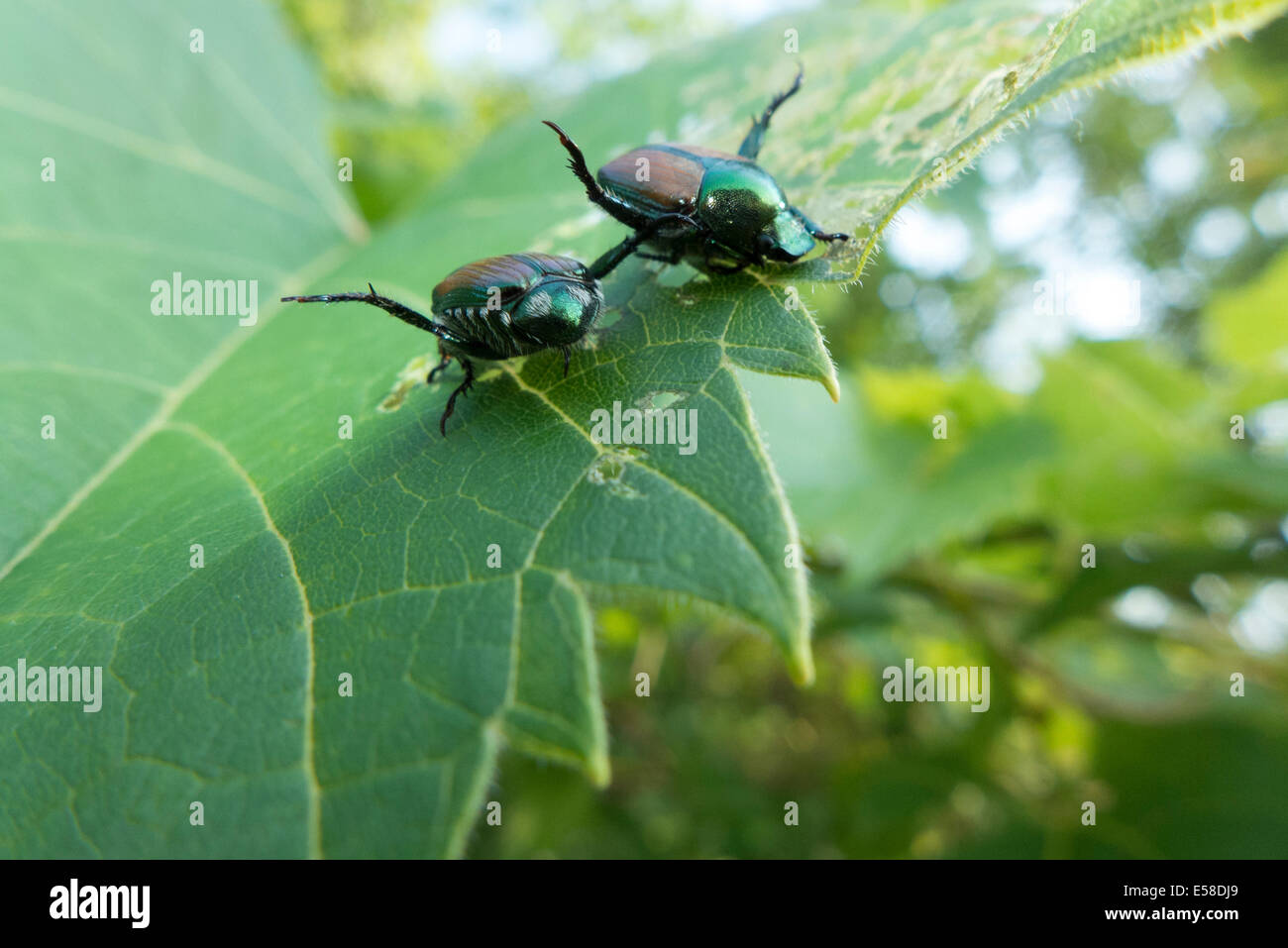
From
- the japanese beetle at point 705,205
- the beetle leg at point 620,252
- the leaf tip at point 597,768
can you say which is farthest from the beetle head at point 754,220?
the leaf tip at point 597,768

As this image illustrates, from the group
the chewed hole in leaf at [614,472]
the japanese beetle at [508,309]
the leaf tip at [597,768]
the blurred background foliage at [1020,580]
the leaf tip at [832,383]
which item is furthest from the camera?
the blurred background foliage at [1020,580]

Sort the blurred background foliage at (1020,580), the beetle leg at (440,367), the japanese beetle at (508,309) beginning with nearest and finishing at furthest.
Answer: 1. the japanese beetle at (508,309)
2. the beetle leg at (440,367)
3. the blurred background foliage at (1020,580)

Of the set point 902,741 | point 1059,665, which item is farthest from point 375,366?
point 902,741

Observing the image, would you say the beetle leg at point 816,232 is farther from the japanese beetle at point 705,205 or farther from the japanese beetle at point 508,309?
A: the japanese beetle at point 508,309

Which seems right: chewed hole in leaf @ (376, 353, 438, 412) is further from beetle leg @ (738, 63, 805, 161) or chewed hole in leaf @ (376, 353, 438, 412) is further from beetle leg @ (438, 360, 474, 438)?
beetle leg @ (738, 63, 805, 161)

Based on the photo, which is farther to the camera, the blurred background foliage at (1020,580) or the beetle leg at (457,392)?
the blurred background foliage at (1020,580)

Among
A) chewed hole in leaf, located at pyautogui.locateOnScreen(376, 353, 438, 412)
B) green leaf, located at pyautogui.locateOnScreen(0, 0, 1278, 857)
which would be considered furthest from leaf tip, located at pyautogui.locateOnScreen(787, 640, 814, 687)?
chewed hole in leaf, located at pyautogui.locateOnScreen(376, 353, 438, 412)
